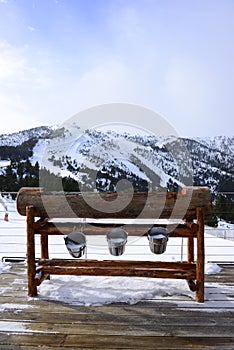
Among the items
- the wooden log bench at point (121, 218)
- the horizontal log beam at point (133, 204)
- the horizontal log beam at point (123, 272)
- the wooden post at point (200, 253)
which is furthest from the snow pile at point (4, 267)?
the wooden post at point (200, 253)

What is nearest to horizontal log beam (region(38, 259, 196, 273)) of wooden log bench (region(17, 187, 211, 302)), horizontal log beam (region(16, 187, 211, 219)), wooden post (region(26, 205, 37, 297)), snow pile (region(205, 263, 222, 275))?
wooden log bench (region(17, 187, 211, 302))

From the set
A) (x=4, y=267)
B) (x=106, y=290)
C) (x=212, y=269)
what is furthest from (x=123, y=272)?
(x=4, y=267)

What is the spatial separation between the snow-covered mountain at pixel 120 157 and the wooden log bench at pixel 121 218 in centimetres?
109

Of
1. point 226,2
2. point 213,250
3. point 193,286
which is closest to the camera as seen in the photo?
point 193,286

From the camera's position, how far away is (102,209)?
226 centimetres

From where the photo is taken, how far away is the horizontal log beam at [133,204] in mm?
2236

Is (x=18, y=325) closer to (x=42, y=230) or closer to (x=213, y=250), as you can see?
(x=42, y=230)

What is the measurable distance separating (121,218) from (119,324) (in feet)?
2.22

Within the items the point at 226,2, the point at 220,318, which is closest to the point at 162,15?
the point at 226,2

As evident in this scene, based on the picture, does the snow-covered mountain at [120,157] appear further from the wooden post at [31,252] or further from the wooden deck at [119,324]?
the wooden deck at [119,324]

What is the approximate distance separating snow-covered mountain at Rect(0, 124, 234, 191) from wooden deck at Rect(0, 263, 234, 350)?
1.44 m

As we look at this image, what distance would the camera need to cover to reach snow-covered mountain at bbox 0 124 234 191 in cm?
439

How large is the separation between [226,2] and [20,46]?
3.07 meters

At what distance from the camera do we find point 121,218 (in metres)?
2.28
